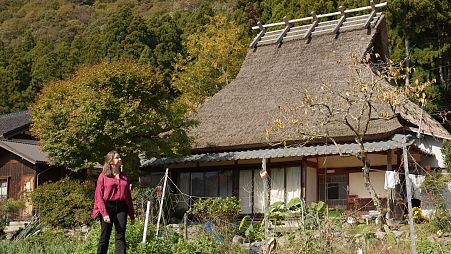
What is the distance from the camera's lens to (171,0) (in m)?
56.5

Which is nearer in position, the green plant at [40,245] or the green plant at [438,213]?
the green plant at [40,245]

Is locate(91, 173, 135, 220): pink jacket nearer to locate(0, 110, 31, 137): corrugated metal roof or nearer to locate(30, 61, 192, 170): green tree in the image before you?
locate(30, 61, 192, 170): green tree

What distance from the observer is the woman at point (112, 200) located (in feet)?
23.6

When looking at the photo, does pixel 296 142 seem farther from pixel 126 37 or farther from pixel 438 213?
pixel 126 37

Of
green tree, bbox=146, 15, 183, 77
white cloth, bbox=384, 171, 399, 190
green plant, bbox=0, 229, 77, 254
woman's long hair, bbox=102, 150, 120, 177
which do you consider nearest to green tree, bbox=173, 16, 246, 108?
green tree, bbox=146, 15, 183, 77

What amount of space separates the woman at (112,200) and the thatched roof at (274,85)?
383 inches

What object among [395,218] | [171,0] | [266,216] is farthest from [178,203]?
[171,0]

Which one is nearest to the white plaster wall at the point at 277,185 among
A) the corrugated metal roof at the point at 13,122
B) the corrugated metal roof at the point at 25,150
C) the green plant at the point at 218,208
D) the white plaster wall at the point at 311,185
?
the white plaster wall at the point at 311,185

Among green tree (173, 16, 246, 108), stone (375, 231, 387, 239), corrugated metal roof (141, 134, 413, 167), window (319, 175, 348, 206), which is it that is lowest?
stone (375, 231, 387, 239)

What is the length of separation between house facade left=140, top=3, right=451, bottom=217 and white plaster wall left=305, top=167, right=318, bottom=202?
3 cm

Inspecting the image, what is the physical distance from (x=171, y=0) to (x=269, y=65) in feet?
122

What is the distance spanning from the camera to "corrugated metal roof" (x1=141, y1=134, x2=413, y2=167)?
15281 mm

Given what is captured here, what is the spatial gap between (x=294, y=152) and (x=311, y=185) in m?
1.63

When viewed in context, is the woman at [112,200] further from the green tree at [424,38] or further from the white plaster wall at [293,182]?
the green tree at [424,38]
